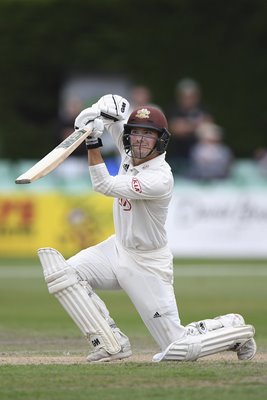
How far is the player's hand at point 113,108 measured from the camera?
776cm

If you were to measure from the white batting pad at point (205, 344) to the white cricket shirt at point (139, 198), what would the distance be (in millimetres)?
632

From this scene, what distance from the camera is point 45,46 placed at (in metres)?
20.1

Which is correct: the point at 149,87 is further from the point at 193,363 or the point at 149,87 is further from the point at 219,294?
the point at 193,363

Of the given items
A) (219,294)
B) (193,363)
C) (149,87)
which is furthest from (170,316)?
(149,87)

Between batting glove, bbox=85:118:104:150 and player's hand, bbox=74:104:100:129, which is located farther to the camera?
player's hand, bbox=74:104:100:129

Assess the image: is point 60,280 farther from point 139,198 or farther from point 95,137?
point 95,137

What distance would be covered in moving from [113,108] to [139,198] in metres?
0.69

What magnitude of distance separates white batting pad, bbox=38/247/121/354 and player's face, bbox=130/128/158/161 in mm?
781

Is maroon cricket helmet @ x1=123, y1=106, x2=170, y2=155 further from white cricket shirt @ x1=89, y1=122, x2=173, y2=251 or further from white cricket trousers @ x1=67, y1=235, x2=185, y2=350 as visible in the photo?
white cricket trousers @ x1=67, y1=235, x2=185, y2=350

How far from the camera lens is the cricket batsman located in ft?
24.5

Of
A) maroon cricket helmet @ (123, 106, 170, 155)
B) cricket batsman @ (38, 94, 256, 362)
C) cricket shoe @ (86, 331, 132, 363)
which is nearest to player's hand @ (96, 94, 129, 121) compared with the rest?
cricket batsman @ (38, 94, 256, 362)

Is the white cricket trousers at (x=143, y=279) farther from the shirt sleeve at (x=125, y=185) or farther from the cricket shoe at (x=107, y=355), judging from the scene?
the shirt sleeve at (x=125, y=185)

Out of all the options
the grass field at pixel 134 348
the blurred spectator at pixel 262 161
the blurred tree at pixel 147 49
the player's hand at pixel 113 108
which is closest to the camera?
the grass field at pixel 134 348

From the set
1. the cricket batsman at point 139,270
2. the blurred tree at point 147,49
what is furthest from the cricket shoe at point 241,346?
the blurred tree at point 147,49
